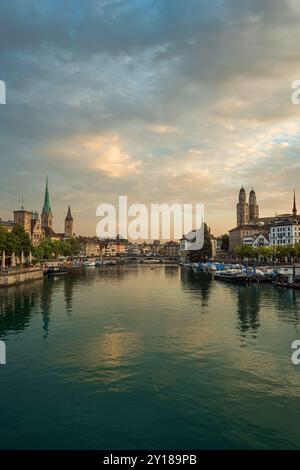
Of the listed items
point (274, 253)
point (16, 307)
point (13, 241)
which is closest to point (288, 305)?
point (16, 307)

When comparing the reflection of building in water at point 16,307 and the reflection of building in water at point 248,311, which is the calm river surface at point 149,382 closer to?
the reflection of building in water at point 248,311

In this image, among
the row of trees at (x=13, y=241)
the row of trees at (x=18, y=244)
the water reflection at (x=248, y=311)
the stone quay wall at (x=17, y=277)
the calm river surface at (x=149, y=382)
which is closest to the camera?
the calm river surface at (x=149, y=382)

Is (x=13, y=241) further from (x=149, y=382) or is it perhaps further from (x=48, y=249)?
(x=149, y=382)

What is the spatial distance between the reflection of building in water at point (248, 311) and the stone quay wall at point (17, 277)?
171 ft

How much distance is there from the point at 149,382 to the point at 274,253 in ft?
395

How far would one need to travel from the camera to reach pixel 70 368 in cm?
2903

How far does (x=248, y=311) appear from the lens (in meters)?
55.2

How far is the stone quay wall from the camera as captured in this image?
86.9 m

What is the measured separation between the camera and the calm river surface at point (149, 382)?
63.1ft

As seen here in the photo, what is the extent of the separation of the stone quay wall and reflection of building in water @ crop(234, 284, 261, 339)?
171 ft

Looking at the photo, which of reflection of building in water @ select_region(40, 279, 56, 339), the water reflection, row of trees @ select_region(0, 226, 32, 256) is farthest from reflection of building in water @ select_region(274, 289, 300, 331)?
row of trees @ select_region(0, 226, 32, 256)

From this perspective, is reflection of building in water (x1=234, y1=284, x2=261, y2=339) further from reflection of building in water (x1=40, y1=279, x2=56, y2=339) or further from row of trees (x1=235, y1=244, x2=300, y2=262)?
row of trees (x1=235, y1=244, x2=300, y2=262)

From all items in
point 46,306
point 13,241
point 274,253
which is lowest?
point 46,306

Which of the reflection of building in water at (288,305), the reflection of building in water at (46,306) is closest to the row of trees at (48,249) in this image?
the reflection of building in water at (46,306)
